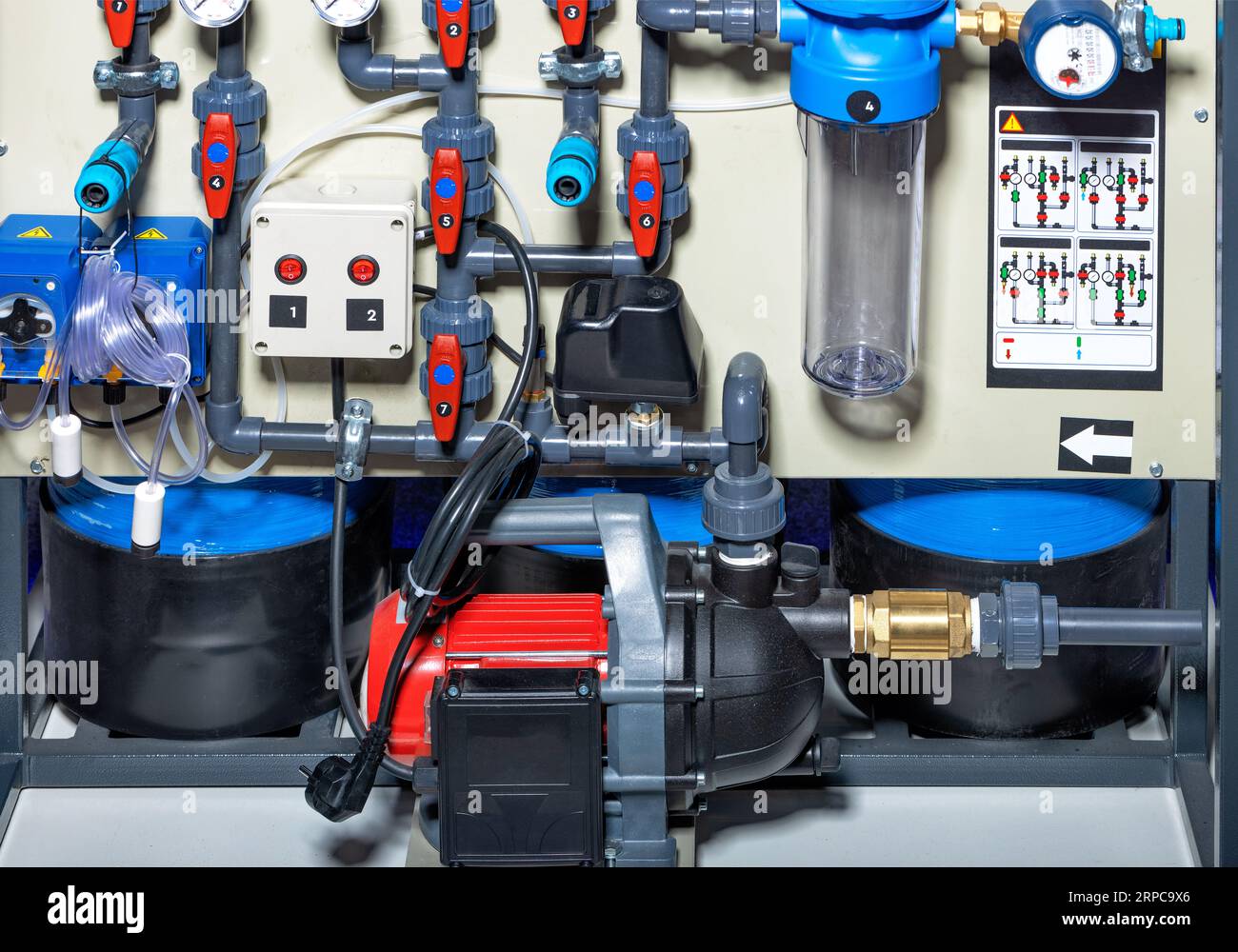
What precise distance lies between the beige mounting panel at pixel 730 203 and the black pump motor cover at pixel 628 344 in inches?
4.2

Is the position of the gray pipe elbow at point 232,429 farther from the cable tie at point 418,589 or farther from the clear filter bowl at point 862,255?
the clear filter bowl at point 862,255

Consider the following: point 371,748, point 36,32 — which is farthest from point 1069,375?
point 36,32

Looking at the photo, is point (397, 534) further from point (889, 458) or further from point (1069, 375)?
point (1069, 375)

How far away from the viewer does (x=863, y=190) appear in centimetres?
181

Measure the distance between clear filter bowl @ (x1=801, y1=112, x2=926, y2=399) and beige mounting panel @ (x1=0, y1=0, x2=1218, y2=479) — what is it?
20 mm

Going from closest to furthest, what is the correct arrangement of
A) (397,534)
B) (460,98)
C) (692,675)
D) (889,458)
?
(692,675) → (460,98) → (889,458) → (397,534)

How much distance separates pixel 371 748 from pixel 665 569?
1.10ft

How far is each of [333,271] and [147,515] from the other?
0.32 metres

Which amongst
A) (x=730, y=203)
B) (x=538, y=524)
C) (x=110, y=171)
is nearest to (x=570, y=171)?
(x=730, y=203)

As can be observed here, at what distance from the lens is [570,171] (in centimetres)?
169

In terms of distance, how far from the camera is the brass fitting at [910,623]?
1.66 m

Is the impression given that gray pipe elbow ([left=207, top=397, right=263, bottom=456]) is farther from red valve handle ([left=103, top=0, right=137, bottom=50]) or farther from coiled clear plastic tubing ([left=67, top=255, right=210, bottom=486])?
red valve handle ([left=103, top=0, right=137, bottom=50])

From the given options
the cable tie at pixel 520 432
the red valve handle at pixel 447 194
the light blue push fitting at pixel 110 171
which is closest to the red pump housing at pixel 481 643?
the cable tie at pixel 520 432

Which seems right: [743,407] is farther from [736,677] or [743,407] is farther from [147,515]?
[147,515]
